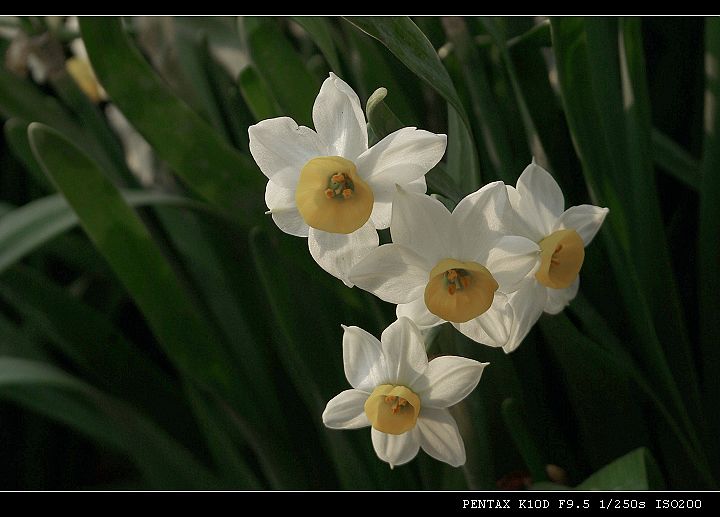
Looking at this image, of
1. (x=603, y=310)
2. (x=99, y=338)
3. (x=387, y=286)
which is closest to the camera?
(x=387, y=286)

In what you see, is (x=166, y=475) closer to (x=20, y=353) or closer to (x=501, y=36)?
(x=20, y=353)

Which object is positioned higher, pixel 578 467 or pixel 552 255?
pixel 552 255

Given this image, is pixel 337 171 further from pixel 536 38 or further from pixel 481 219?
pixel 536 38

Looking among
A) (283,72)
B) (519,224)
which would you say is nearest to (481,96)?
(283,72)

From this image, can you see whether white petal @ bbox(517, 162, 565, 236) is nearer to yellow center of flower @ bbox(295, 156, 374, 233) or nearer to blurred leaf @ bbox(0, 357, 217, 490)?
yellow center of flower @ bbox(295, 156, 374, 233)

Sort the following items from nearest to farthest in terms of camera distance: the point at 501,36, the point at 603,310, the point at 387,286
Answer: the point at 387,286 → the point at 501,36 → the point at 603,310

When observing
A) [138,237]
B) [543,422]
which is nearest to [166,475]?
[138,237]

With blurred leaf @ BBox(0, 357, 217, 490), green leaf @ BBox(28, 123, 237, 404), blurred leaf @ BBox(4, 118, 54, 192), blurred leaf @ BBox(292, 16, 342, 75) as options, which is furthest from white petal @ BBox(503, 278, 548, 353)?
blurred leaf @ BBox(4, 118, 54, 192)
